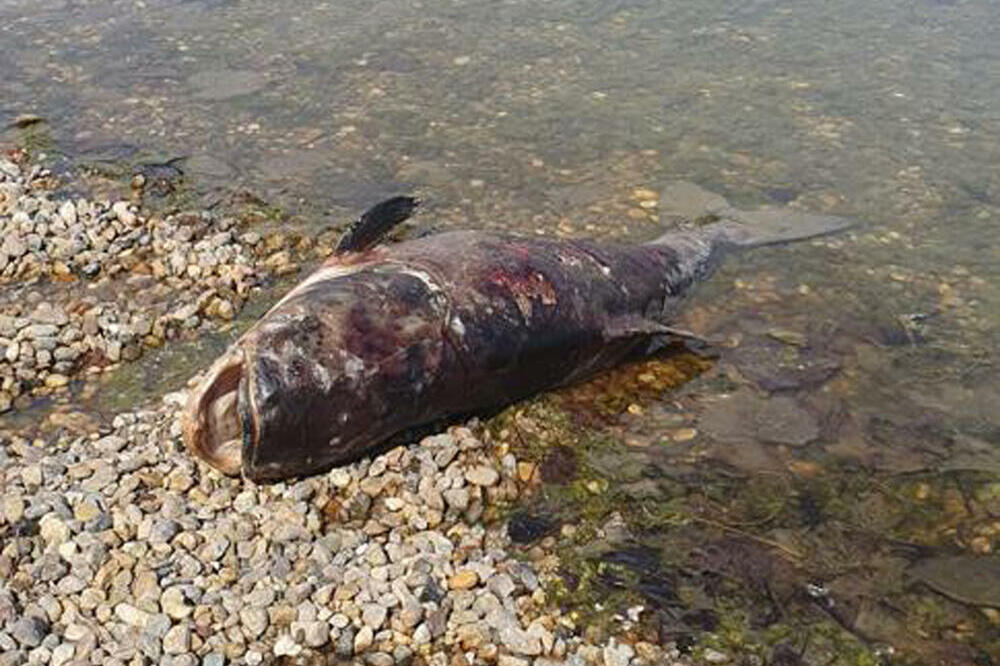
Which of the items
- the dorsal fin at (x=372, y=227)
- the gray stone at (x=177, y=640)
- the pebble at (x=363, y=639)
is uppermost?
the dorsal fin at (x=372, y=227)

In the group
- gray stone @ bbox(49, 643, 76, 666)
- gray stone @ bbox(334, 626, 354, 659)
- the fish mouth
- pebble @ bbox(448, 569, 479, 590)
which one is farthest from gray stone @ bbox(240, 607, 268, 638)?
pebble @ bbox(448, 569, 479, 590)

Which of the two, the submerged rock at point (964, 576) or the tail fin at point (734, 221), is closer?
the submerged rock at point (964, 576)

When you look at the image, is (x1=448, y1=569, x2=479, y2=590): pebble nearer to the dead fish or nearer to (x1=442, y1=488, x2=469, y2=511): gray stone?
(x1=442, y1=488, x2=469, y2=511): gray stone

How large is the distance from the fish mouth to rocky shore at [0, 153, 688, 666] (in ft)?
0.77

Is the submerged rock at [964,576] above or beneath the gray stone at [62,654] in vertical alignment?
beneath

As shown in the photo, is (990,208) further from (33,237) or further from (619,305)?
(33,237)

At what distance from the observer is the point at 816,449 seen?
23.9ft

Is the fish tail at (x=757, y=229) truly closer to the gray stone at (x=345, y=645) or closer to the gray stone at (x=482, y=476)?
Result: the gray stone at (x=482, y=476)

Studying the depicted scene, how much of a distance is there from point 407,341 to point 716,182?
18.7ft

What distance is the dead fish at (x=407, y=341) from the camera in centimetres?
598

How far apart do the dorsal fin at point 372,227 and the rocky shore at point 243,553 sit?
60.9 inches

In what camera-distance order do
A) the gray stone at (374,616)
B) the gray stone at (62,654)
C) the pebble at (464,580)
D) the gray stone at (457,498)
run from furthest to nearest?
1. the gray stone at (457,498)
2. the pebble at (464,580)
3. the gray stone at (374,616)
4. the gray stone at (62,654)

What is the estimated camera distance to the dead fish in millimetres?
5977

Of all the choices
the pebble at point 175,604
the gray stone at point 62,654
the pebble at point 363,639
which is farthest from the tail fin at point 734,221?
the gray stone at point 62,654
